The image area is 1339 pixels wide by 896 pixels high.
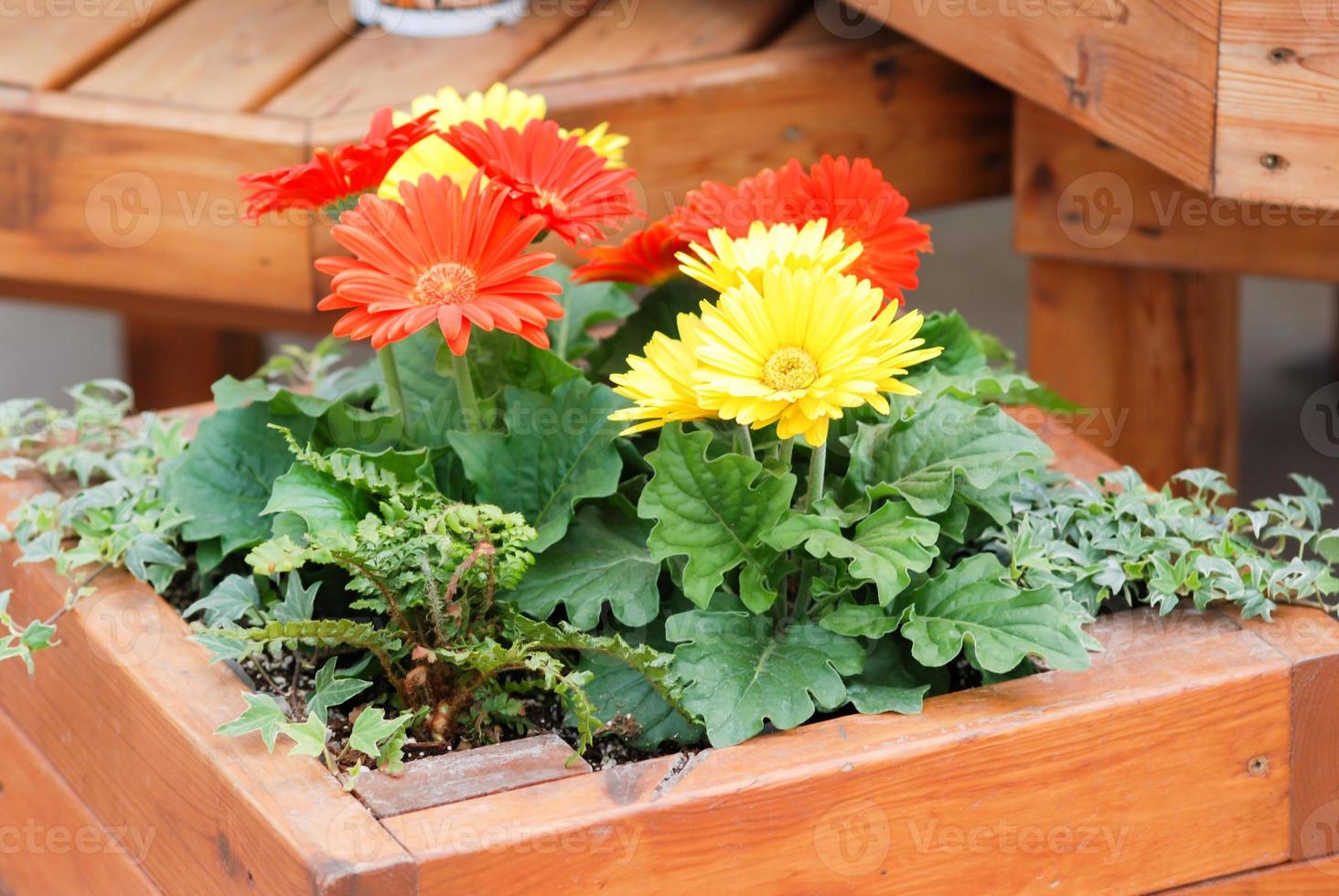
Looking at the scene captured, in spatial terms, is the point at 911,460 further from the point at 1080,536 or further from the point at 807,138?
the point at 807,138

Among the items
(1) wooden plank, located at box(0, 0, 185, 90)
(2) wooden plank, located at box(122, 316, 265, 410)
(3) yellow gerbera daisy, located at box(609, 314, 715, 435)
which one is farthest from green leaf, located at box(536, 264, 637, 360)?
(2) wooden plank, located at box(122, 316, 265, 410)

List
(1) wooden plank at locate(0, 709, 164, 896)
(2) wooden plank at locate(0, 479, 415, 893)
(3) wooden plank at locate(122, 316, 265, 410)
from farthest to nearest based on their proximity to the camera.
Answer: (3) wooden plank at locate(122, 316, 265, 410)
(1) wooden plank at locate(0, 709, 164, 896)
(2) wooden plank at locate(0, 479, 415, 893)

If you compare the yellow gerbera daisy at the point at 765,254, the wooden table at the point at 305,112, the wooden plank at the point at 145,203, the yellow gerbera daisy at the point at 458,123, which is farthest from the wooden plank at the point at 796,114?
the yellow gerbera daisy at the point at 765,254

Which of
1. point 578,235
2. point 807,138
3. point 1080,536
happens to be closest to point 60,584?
point 578,235

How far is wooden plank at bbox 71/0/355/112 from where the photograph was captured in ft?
5.44

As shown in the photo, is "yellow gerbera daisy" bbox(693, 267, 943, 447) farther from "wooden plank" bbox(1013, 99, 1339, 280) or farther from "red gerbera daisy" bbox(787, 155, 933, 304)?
"wooden plank" bbox(1013, 99, 1339, 280)

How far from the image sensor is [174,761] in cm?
92

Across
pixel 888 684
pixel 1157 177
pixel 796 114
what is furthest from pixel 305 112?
pixel 888 684

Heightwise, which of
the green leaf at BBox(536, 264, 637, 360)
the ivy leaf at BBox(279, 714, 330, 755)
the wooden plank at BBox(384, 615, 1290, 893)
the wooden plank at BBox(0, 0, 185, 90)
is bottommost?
the wooden plank at BBox(384, 615, 1290, 893)

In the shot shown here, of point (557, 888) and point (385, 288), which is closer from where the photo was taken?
point (557, 888)

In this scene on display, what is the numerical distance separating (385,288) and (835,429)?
1.04ft

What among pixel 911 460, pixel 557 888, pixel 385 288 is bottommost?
pixel 557 888

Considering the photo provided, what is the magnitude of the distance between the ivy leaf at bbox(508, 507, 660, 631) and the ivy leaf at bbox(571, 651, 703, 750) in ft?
0.10

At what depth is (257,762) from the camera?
861mm
